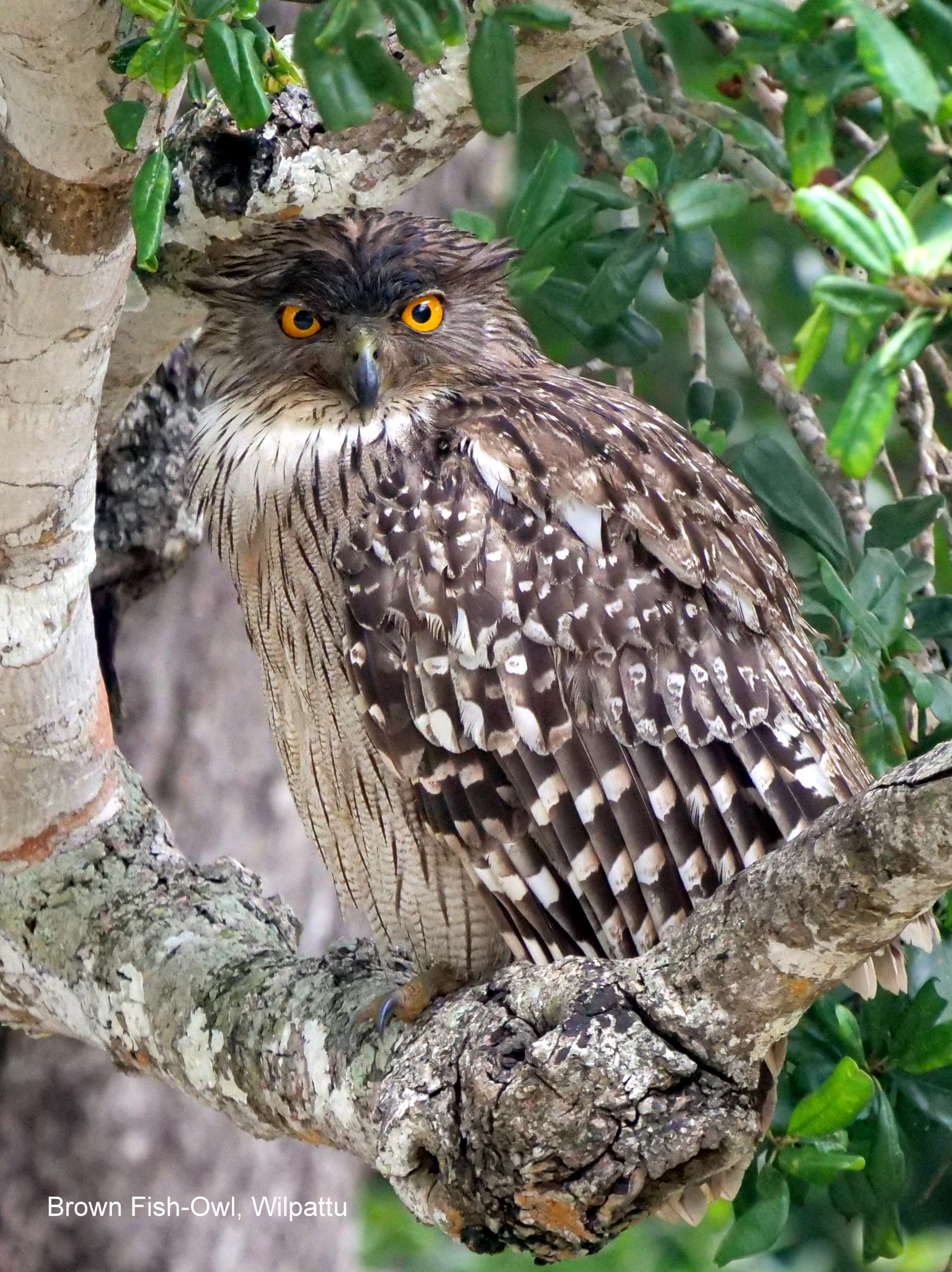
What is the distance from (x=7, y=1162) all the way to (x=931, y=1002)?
241 cm

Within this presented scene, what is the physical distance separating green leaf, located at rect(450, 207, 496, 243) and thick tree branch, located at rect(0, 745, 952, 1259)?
158 cm

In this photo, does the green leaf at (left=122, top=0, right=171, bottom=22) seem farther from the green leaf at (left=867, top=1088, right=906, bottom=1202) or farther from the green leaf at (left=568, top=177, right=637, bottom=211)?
the green leaf at (left=867, top=1088, right=906, bottom=1202)

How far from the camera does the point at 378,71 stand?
1.26 metres

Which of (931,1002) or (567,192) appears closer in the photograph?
(931,1002)

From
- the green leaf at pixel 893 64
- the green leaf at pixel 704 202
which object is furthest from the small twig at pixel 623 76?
the green leaf at pixel 893 64

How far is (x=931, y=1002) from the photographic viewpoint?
236cm

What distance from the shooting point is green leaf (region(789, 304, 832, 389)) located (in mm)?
1070

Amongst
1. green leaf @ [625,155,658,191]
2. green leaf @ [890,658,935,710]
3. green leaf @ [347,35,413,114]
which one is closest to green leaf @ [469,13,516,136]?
green leaf @ [347,35,413,114]

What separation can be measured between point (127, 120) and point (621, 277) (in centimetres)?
130

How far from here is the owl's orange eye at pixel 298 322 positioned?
2793mm

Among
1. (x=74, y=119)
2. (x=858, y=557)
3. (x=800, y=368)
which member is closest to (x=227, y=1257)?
(x=858, y=557)

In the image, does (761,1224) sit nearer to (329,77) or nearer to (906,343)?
(906,343)

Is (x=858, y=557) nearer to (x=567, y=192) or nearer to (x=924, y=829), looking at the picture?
(x=567, y=192)

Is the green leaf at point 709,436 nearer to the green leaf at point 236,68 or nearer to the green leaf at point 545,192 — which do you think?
the green leaf at point 545,192
